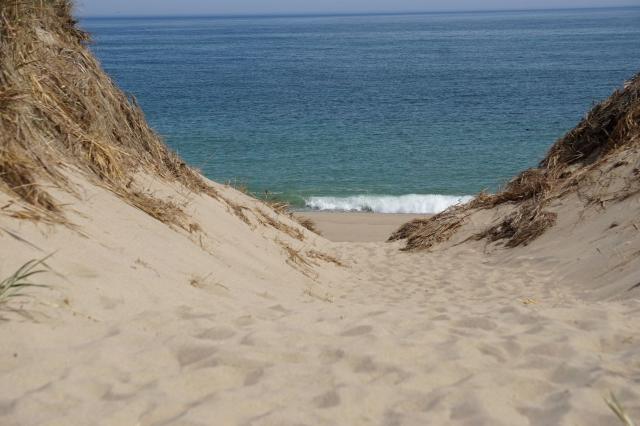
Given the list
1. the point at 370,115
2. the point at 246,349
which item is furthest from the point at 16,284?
the point at 370,115

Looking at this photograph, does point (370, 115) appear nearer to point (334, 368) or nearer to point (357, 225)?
point (357, 225)

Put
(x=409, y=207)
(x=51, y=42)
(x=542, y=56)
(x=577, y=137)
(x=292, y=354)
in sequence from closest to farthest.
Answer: (x=292, y=354), (x=51, y=42), (x=577, y=137), (x=409, y=207), (x=542, y=56)

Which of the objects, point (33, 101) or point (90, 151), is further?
point (90, 151)

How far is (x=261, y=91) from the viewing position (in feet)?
123

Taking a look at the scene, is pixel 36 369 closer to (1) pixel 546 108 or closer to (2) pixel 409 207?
(2) pixel 409 207

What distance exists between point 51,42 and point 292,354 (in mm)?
5590

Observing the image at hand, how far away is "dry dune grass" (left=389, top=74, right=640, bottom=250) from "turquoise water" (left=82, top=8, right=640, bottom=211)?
725 centimetres

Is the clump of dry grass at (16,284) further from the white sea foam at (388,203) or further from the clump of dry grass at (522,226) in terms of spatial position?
the white sea foam at (388,203)

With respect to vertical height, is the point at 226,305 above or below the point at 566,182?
below

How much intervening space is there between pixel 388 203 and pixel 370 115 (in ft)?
39.4

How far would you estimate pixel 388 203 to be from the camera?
752 inches

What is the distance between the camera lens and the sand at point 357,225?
47.1ft

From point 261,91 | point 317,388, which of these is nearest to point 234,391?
point 317,388

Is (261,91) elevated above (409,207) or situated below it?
above
